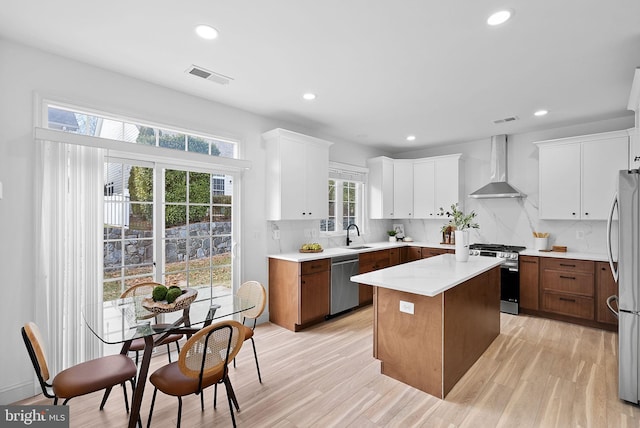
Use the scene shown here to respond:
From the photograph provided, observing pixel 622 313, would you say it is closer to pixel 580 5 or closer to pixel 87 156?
pixel 580 5

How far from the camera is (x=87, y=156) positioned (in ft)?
8.47

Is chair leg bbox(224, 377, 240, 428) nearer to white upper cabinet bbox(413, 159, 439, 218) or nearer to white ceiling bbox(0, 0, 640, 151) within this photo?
white ceiling bbox(0, 0, 640, 151)

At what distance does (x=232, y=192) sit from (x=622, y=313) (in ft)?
12.3

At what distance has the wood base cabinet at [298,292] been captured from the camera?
3.77m

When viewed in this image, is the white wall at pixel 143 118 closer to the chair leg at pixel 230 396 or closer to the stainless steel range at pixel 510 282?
the stainless steel range at pixel 510 282

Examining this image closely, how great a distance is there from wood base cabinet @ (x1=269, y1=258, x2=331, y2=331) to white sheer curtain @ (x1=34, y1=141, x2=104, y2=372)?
1.91m

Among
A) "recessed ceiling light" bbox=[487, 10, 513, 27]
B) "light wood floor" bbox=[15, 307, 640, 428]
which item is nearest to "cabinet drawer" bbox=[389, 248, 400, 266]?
"light wood floor" bbox=[15, 307, 640, 428]

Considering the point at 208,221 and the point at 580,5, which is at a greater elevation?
the point at 580,5

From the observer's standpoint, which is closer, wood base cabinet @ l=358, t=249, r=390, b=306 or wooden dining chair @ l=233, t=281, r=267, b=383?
wooden dining chair @ l=233, t=281, r=267, b=383

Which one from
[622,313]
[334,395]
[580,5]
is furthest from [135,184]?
[622,313]

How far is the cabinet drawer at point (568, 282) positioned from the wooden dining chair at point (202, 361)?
4.16 m

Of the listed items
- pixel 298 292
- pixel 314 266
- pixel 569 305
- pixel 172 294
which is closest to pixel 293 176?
pixel 314 266

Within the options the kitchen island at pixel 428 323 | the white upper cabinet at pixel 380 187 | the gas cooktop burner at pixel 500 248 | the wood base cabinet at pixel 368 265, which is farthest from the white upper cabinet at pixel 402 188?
the kitchen island at pixel 428 323
